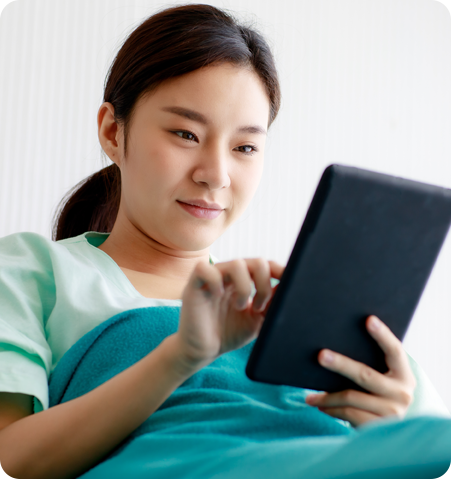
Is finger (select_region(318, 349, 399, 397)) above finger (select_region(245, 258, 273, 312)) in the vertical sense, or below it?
below

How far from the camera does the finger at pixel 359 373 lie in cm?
60

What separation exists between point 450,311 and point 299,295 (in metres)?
1.93

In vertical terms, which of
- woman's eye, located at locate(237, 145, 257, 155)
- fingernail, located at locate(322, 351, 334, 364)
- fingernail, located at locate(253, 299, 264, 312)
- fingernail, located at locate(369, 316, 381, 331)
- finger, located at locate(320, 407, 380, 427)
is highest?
woman's eye, located at locate(237, 145, 257, 155)

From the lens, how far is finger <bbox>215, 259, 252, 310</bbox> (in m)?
0.57

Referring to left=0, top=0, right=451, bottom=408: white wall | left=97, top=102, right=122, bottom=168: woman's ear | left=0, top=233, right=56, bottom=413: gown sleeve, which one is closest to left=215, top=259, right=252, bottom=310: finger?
left=0, top=233, right=56, bottom=413: gown sleeve

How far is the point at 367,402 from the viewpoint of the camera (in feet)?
2.05

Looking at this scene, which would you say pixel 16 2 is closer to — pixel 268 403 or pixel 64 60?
pixel 64 60

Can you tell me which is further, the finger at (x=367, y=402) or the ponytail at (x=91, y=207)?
the ponytail at (x=91, y=207)

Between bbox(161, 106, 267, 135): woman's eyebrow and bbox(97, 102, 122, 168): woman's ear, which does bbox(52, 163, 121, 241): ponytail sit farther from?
bbox(161, 106, 267, 135): woman's eyebrow

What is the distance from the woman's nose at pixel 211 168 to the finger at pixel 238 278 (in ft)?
1.13

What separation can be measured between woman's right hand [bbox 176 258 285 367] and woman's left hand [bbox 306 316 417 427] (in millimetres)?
91

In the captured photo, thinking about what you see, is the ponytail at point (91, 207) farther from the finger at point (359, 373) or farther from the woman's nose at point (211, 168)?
the finger at point (359, 373)

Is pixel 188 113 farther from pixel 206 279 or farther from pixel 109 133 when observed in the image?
pixel 206 279

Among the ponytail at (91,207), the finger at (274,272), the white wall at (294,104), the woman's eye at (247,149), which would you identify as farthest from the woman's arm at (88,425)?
the white wall at (294,104)
